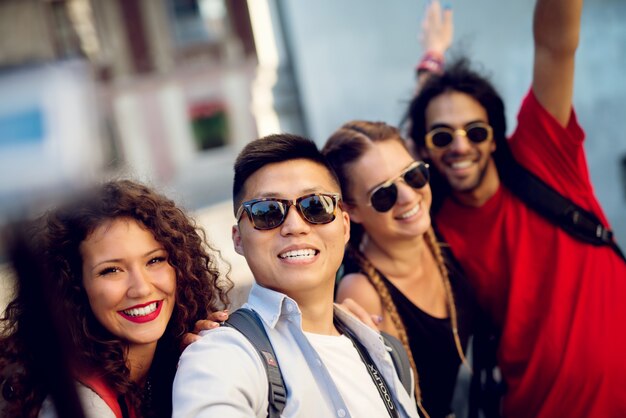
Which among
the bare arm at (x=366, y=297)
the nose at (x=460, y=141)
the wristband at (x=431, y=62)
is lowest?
the bare arm at (x=366, y=297)

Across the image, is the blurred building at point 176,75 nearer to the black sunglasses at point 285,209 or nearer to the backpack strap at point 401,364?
the backpack strap at point 401,364

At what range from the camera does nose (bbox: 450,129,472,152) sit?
107 inches

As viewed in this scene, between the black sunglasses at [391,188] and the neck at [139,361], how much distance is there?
990mm

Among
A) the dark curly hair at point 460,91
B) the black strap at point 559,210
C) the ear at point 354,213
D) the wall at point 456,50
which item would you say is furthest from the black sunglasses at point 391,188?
the wall at point 456,50

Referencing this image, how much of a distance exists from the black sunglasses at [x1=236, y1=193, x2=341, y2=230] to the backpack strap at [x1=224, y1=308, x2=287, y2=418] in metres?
0.26

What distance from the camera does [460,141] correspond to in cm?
271

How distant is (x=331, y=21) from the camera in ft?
17.5

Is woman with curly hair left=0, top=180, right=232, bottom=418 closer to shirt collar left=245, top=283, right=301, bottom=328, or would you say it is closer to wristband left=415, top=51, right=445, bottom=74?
shirt collar left=245, top=283, right=301, bottom=328

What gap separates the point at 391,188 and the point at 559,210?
2.38 ft

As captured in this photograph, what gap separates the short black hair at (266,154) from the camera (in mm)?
1930

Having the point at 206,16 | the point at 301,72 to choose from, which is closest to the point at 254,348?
the point at 301,72

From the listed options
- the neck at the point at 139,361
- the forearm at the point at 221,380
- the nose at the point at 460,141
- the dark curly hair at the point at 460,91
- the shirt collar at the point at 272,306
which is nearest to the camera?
the forearm at the point at 221,380

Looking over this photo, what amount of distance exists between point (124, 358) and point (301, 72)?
4232 mm

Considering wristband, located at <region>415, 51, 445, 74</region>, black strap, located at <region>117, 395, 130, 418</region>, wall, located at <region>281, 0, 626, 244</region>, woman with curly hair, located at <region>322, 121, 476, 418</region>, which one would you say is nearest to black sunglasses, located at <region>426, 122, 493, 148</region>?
woman with curly hair, located at <region>322, 121, 476, 418</region>
